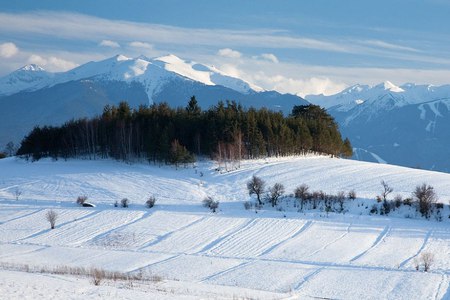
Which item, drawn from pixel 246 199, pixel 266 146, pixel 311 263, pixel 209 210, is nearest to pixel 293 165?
pixel 266 146

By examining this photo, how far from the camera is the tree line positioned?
261 feet

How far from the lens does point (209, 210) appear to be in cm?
5541

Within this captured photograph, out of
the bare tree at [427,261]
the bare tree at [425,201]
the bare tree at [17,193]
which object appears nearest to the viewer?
the bare tree at [427,261]

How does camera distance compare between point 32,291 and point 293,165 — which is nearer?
point 32,291

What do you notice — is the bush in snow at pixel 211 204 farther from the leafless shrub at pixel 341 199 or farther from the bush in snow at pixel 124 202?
the leafless shrub at pixel 341 199

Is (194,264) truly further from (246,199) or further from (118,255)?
(246,199)

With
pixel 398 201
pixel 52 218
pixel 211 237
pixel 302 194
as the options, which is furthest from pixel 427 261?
pixel 52 218

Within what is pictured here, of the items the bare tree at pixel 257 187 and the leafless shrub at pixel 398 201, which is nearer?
the leafless shrub at pixel 398 201

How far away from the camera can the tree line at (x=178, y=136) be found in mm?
79562

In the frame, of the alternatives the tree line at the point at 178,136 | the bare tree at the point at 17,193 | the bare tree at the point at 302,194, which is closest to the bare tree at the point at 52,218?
the bare tree at the point at 17,193

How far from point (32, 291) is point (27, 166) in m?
63.4

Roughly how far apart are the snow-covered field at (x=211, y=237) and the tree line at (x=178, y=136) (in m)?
3.73

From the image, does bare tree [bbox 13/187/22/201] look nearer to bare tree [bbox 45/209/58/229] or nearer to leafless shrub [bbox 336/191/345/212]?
bare tree [bbox 45/209/58/229]

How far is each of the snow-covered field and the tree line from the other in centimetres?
373
